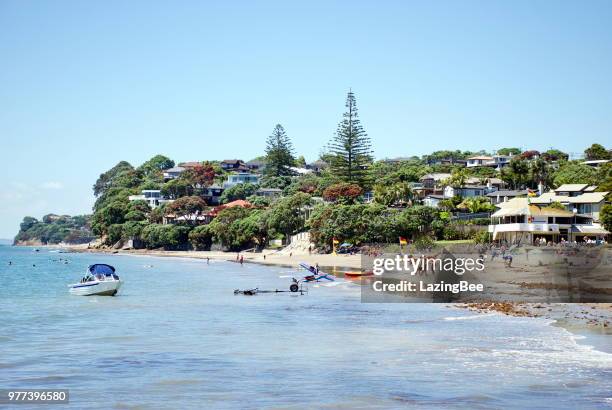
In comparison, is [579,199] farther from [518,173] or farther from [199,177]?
[199,177]

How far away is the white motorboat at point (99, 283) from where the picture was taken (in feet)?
139

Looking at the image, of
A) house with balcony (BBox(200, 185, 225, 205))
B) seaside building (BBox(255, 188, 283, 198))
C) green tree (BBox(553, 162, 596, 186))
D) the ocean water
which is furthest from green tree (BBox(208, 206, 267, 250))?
the ocean water

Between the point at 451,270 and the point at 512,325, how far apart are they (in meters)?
23.2

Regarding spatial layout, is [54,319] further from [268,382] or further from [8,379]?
[268,382]

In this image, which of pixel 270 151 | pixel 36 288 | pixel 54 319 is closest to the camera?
pixel 54 319

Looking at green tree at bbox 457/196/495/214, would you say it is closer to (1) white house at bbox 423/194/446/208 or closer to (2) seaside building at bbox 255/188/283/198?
(1) white house at bbox 423/194/446/208

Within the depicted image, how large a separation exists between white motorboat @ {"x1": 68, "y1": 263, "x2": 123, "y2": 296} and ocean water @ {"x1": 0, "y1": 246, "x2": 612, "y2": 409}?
7.41m

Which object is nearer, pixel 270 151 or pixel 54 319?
pixel 54 319

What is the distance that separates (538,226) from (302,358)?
4882 centimetres

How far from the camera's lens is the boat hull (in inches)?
1670

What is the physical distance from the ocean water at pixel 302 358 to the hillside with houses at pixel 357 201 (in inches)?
1498

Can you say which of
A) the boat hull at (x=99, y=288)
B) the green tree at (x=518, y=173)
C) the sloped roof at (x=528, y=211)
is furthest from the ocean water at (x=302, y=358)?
the green tree at (x=518, y=173)

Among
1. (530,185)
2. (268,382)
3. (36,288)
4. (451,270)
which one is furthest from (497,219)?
(268,382)

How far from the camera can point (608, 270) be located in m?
43.5
